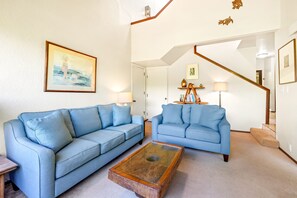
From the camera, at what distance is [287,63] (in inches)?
91.7

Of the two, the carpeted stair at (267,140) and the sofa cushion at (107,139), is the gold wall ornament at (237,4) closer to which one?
the carpeted stair at (267,140)

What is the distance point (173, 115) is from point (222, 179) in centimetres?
146

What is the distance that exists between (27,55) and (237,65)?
5.16 meters

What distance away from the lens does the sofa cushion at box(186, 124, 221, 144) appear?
7.44 feet

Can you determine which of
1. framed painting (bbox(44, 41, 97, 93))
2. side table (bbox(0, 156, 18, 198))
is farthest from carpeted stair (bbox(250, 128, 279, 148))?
side table (bbox(0, 156, 18, 198))

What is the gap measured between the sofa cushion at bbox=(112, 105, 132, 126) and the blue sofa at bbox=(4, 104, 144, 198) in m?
0.52

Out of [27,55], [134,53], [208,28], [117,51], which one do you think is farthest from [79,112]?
[208,28]

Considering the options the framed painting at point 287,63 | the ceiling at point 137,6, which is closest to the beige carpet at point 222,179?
the framed painting at point 287,63

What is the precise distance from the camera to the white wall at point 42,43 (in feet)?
5.64

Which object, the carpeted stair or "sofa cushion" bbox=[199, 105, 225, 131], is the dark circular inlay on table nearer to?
"sofa cushion" bbox=[199, 105, 225, 131]

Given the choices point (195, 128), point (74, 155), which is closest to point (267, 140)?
point (195, 128)

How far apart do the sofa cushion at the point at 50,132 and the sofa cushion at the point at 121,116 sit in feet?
3.68

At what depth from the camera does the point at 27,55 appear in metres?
1.89

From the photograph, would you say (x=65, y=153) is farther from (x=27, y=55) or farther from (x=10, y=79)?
(x=27, y=55)
